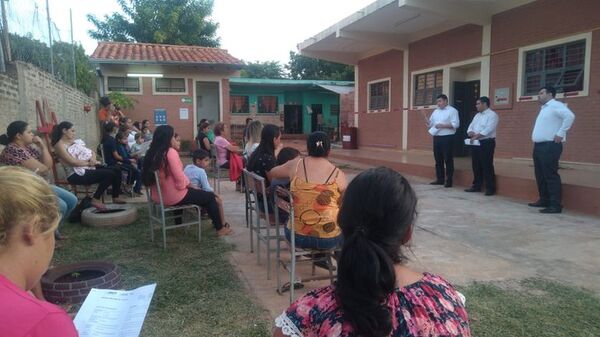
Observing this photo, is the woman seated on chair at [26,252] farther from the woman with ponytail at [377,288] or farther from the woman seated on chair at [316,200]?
the woman seated on chair at [316,200]

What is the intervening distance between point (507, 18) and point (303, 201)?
7.51 m

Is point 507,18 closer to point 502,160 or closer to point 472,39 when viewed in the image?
point 472,39

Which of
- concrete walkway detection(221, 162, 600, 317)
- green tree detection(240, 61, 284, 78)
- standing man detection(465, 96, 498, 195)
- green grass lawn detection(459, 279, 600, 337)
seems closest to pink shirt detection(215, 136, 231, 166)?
concrete walkway detection(221, 162, 600, 317)

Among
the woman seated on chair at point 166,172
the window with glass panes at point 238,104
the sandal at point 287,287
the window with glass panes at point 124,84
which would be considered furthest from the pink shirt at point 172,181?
the window with glass panes at point 238,104

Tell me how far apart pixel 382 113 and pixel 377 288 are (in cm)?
1218

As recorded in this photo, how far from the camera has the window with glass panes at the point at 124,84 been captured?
15.4 m

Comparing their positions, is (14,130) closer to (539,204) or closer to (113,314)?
(113,314)

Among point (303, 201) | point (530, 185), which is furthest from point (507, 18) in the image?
point (303, 201)

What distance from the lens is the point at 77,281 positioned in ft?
A: 9.91

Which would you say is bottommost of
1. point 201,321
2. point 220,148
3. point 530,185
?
point 201,321

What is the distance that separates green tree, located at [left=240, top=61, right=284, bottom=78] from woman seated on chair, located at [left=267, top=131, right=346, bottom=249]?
99.7 ft

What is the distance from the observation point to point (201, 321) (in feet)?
9.07

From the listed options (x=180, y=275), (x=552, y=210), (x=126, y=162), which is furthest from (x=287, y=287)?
(x=126, y=162)

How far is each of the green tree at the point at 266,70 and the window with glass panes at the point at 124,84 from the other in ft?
57.8
